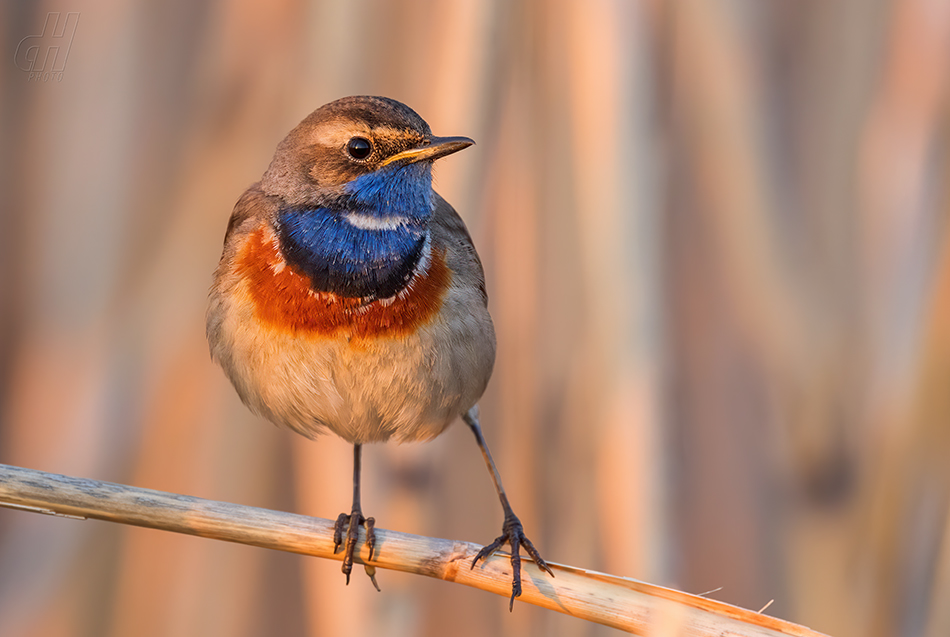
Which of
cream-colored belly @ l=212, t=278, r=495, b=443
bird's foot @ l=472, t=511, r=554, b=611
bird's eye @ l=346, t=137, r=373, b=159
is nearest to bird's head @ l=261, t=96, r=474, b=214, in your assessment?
bird's eye @ l=346, t=137, r=373, b=159

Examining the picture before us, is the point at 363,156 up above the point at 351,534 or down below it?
above

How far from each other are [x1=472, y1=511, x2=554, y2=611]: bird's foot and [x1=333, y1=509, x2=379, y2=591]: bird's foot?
0.99 feet

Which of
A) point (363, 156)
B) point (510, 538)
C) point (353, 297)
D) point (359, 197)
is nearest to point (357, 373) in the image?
point (353, 297)

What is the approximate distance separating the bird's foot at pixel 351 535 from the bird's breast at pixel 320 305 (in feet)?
1.63

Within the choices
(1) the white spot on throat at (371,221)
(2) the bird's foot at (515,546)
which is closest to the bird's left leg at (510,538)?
(2) the bird's foot at (515,546)

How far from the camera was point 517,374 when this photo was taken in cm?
285

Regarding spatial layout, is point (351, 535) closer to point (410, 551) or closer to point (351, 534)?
point (351, 534)

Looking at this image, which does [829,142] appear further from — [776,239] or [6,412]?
[6,412]

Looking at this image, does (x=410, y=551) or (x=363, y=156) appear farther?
(x=363, y=156)

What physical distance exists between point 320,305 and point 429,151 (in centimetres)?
50

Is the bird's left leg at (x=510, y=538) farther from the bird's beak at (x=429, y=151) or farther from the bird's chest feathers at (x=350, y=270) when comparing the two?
the bird's beak at (x=429, y=151)

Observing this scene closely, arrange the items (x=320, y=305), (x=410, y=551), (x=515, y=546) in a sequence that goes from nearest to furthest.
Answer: (x=410, y=551) → (x=320, y=305) → (x=515, y=546)

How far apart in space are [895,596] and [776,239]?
3.83 ft

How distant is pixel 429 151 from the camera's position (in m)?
2.31
